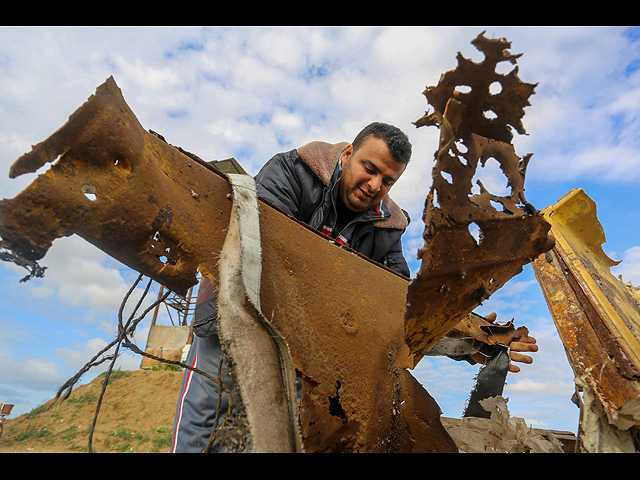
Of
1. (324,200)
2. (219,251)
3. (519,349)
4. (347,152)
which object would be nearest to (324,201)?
(324,200)

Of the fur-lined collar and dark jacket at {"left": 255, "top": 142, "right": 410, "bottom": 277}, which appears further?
the fur-lined collar

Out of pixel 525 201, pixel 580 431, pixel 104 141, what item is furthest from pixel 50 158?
pixel 580 431

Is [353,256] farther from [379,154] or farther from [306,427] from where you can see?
[379,154]

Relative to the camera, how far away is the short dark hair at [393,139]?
2184 millimetres

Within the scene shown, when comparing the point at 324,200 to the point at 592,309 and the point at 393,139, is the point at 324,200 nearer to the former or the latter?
the point at 393,139

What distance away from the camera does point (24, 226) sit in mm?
908

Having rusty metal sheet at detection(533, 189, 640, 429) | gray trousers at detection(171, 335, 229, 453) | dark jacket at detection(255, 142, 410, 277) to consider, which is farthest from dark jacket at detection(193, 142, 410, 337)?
rusty metal sheet at detection(533, 189, 640, 429)

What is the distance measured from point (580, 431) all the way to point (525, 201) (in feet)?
3.88

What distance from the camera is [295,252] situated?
4.23 ft

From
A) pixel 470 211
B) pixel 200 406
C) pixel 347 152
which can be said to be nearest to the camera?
pixel 470 211

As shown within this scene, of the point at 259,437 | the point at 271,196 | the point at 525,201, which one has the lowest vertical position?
the point at 259,437

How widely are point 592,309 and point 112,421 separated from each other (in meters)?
12.2

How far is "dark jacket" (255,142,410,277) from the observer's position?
6.98 ft

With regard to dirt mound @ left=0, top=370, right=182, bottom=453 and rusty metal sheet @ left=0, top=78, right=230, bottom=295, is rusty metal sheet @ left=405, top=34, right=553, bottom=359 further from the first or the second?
dirt mound @ left=0, top=370, right=182, bottom=453
